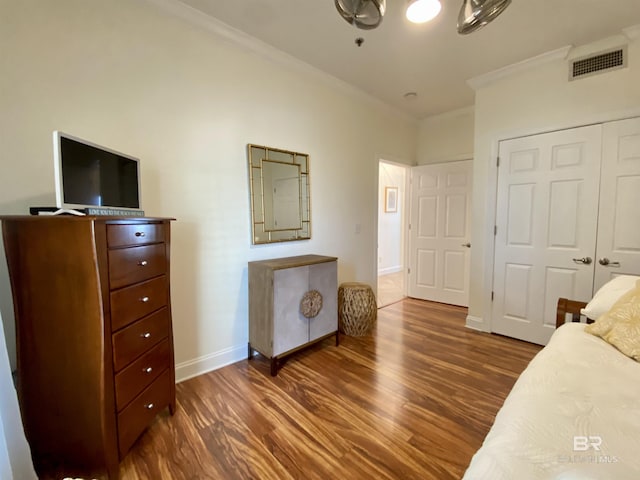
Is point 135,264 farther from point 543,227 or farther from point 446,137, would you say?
point 446,137

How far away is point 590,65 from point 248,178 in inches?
120

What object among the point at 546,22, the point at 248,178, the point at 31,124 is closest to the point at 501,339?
the point at 546,22

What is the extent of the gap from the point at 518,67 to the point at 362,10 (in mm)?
2215

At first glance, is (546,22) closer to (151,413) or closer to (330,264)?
(330,264)

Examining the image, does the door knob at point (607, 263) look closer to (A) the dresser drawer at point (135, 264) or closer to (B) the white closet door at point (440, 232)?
(B) the white closet door at point (440, 232)

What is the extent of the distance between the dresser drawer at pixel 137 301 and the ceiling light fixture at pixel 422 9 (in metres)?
1.98

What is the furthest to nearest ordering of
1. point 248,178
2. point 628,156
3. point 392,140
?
1. point 392,140
2. point 248,178
3. point 628,156

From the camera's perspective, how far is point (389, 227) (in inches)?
243

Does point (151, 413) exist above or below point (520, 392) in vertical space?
below

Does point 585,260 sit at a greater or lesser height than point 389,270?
greater

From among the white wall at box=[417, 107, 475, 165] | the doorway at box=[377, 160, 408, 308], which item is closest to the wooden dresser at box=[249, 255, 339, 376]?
the white wall at box=[417, 107, 475, 165]

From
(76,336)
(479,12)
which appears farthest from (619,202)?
(76,336)

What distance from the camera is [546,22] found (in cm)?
212

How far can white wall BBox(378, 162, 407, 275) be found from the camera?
5.97m
